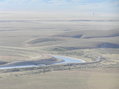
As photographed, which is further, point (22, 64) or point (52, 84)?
point (22, 64)

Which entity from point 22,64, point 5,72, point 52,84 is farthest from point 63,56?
point 52,84

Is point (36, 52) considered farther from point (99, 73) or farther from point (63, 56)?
point (99, 73)

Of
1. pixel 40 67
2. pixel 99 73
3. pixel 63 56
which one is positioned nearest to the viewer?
pixel 99 73

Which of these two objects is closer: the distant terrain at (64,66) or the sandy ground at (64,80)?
the sandy ground at (64,80)

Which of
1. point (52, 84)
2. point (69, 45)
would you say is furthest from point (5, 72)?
point (69, 45)

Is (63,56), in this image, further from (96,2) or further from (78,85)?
(96,2)

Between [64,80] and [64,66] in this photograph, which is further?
[64,66]

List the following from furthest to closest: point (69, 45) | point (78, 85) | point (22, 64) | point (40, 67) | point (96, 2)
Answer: point (96, 2), point (69, 45), point (22, 64), point (40, 67), point (78, 85)

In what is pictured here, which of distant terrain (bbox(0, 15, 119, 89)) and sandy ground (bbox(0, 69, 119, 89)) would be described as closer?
sandy ground (bbox(0, 69, 119, 89))

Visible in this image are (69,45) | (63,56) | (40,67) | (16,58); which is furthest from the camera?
(69,45)
